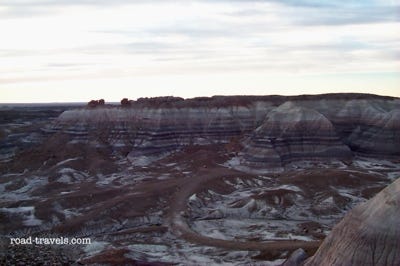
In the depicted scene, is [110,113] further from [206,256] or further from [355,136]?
[206,256]

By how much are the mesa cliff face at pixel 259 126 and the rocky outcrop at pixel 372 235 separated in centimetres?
4174

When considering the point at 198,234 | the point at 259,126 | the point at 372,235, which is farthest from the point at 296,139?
the point at 372,235

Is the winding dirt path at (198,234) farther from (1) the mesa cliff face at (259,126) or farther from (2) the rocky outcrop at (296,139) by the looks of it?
(1) the mesa cliff face at (259,126)

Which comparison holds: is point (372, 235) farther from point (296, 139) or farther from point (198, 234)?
point (296, 139)

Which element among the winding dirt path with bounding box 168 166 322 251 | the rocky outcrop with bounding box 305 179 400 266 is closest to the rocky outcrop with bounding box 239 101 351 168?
the winding dirt path with bounding box 168 166 322 251

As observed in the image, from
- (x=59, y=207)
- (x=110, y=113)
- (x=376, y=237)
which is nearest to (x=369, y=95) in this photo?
(x=110, y=113)

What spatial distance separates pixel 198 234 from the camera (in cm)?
4381

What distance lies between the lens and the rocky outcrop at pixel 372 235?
76.7 ft

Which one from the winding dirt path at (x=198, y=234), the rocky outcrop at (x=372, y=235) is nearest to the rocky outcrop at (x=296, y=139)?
the winding dirt path at (x=198, y=234)

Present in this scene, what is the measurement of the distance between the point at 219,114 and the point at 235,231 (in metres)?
38.4

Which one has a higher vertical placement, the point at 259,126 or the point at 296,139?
the point at 259,126

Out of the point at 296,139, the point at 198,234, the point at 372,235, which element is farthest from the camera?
the point at 296,139

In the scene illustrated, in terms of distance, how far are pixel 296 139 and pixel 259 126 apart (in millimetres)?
8162

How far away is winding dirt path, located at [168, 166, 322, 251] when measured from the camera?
38969mm
